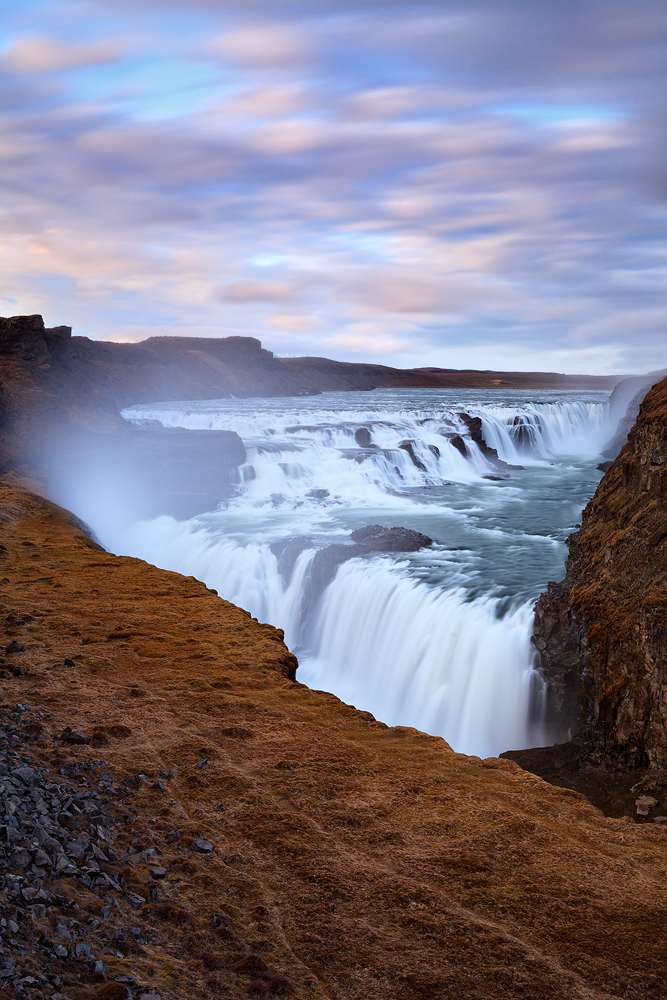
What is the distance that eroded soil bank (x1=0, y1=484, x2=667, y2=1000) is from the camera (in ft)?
11.3

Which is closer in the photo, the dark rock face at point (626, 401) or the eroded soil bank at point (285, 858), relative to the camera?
the eroded soil bank at point (285, 858)

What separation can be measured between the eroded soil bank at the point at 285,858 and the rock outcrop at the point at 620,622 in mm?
3044

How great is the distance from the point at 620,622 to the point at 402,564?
6.85m

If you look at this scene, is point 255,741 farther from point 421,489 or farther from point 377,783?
point 421,489

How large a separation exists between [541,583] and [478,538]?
185 inches

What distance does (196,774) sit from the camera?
5219 mm

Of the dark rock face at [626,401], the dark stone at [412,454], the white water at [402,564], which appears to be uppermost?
the dark rock face at [626,401]

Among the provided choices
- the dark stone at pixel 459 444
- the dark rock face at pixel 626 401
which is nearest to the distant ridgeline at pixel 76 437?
the dark stone at pixel 459 444

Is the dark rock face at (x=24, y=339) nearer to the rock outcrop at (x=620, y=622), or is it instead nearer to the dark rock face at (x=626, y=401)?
the rock outcrop at (x=620, y=622)

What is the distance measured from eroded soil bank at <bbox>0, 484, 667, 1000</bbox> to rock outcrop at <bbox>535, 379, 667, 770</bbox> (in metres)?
3.04

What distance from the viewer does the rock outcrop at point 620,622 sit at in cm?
812

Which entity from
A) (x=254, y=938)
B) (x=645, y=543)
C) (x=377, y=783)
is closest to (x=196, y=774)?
(x=377, y=783)

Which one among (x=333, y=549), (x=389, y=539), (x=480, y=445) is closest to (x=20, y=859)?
(x=333, y=549)

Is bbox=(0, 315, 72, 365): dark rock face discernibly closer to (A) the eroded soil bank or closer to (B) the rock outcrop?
(B) the rock outcrop
